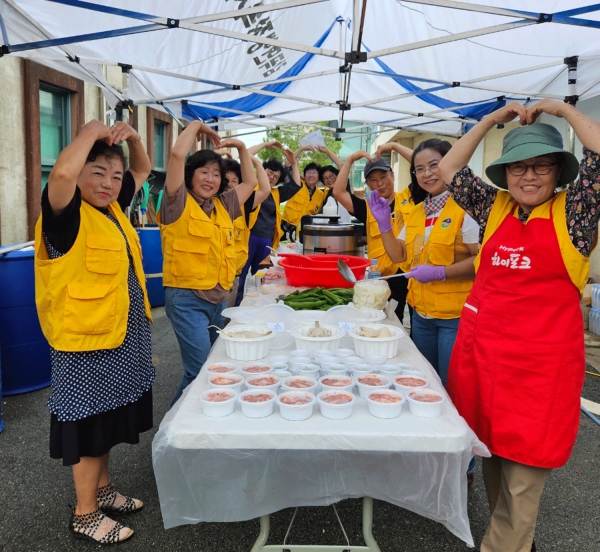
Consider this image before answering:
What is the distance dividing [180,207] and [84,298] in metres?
1.17

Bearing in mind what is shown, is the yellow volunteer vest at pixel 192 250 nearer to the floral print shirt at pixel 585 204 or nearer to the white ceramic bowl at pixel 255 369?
the white ceramic bowl at pixel 255 369

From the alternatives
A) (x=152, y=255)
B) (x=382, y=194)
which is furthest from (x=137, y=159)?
(x=152, y=255)

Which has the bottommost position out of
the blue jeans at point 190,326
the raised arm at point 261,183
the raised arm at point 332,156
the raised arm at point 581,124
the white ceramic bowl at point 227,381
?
the blue jeans at point 190,326

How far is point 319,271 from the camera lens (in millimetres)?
3506

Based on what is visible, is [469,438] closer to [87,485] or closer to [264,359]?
[264,359]

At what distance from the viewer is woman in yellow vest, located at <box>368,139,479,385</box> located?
2.69 metres

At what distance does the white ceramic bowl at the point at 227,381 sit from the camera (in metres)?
1.78

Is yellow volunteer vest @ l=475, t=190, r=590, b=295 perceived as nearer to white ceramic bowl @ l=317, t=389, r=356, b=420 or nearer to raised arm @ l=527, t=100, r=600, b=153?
raised arm @ l=527, t=100, r=600, b=153

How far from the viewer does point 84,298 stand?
2146 millimetres

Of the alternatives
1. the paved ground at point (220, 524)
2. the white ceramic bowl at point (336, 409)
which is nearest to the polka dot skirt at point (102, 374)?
the paved ground at point (220, 524)

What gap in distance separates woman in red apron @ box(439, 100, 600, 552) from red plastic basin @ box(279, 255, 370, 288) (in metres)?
1.49

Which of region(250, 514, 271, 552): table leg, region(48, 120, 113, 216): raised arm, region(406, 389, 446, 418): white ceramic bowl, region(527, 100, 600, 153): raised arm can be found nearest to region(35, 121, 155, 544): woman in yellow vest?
region(48, 120, 113, 216): raised arm

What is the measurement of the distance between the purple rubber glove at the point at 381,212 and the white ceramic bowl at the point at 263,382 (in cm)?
160

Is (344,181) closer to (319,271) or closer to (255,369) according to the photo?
(319,271)
